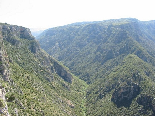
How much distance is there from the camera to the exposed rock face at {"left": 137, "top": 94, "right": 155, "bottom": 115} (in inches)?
7057

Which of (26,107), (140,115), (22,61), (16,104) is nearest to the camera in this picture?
(16,104)

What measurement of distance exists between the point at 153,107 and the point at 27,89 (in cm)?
12973

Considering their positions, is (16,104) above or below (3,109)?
below

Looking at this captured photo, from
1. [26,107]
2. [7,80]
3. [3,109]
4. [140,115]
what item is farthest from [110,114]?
[3,109]

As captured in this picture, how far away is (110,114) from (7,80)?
4806 inches

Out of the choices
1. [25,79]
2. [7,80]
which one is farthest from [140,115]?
[7,80]

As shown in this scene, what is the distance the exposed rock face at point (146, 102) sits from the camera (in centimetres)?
17925

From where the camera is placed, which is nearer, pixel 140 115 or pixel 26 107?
pixel 26 107

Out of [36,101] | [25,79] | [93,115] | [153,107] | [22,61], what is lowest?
[93,115]

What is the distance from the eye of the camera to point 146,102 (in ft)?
609

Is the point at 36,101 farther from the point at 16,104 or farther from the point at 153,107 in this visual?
the point at 153,107

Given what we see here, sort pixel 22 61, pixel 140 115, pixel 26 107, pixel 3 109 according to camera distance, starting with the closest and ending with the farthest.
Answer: pixel 3 109, pixel 26 107, pixel 140 115, pixel 22 61

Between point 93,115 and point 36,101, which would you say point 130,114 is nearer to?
point 93,115

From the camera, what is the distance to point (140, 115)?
177125 mm
